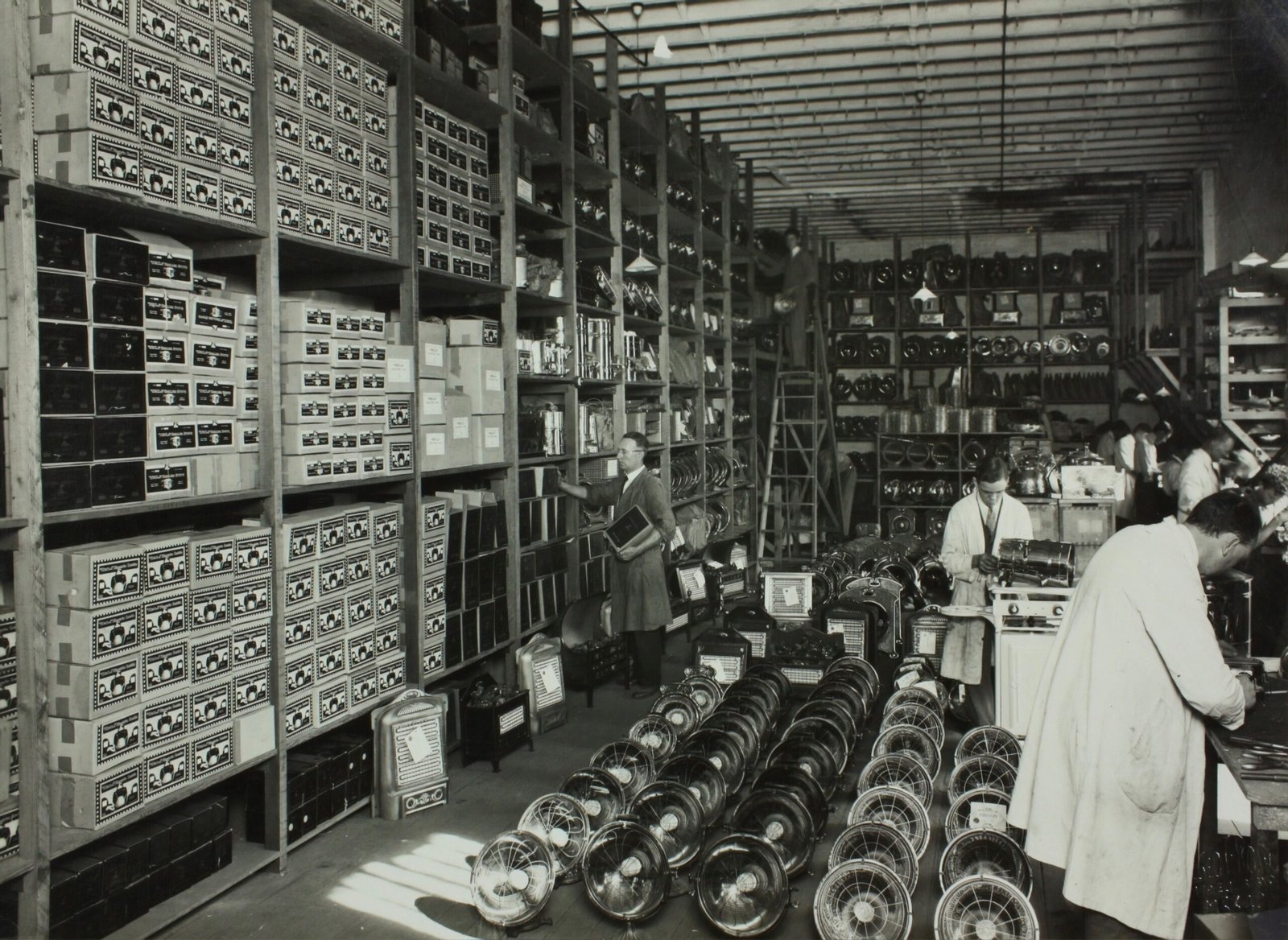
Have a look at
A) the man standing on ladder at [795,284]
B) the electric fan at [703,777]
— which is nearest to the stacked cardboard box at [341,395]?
the electric fan at [703,777]

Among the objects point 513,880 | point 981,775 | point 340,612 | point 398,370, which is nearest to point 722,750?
point 981,775

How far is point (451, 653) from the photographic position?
5.64 m

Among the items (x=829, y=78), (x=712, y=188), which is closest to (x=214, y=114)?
(x=829, y=78)

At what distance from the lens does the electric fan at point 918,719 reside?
17.3ft

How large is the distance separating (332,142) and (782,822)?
361 centimetres

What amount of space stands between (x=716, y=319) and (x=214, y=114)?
27.2ft

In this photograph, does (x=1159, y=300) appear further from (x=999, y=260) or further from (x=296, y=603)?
(x=296, y=603)

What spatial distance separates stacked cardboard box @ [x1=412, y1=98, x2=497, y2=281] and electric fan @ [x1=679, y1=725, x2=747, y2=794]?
281 centimetres

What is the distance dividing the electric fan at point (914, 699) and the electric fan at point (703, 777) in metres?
1.29

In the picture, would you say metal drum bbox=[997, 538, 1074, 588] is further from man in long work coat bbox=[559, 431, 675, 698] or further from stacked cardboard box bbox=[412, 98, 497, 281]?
stacked cardboard box bbox=[412, 98, 497, 281]

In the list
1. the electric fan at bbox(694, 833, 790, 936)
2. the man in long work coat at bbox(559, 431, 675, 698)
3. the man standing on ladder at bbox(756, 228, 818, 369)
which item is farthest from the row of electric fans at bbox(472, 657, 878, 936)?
the man standing on ladder at bbox(756, 228, 818, 369)

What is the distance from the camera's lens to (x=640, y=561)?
6.99 metres

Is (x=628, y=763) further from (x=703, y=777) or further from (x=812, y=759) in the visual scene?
(x=812, y=759)

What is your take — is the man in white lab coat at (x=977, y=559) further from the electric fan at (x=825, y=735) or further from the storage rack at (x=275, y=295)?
the storage rack at (x=275, y=295)
